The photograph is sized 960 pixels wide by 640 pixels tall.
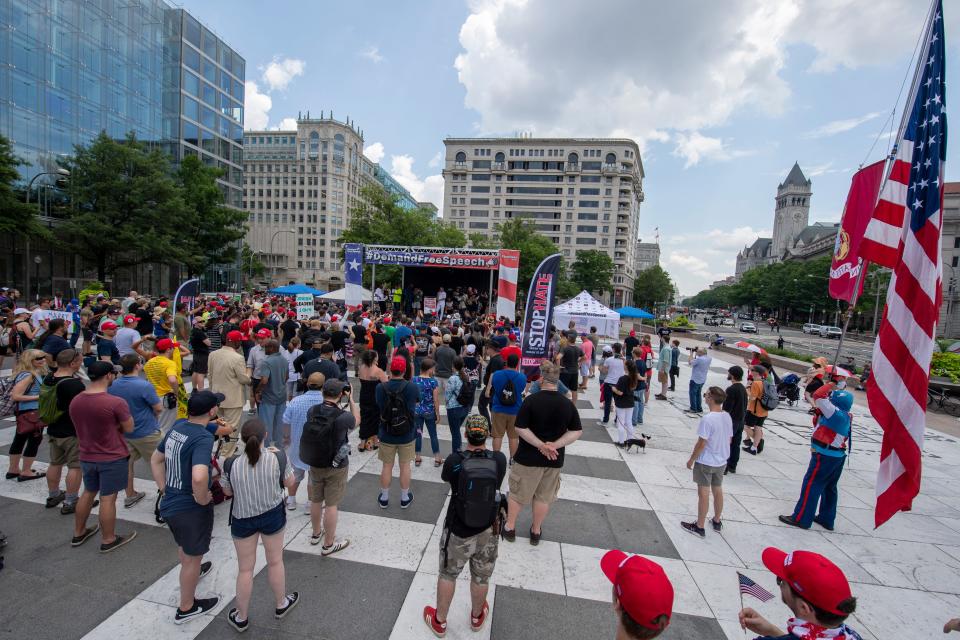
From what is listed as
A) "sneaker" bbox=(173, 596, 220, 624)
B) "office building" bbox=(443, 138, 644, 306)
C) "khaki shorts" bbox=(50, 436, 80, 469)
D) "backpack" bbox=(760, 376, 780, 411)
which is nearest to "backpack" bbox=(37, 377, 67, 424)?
"khaki shorts" bbox=(50, 436, 80, 469)

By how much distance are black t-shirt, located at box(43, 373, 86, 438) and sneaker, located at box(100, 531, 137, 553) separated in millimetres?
1134

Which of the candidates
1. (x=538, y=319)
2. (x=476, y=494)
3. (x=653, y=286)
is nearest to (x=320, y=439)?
(x=476, y=494)

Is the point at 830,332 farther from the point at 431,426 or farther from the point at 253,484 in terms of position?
the point at 253,484

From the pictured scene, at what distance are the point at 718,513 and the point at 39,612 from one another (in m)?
6.33

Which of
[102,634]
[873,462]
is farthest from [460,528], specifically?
[873,462]

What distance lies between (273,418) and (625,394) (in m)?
5.43

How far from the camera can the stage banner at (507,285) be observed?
44.4 feet

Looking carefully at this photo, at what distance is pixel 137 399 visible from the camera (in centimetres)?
431

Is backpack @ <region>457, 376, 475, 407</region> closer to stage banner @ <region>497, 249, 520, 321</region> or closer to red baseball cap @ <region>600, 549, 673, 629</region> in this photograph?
red baseball cap @ <region>600, 549, 673, 629</region>

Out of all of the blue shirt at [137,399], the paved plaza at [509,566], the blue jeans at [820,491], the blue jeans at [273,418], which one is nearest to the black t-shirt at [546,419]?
the paved plaza at [509,566]

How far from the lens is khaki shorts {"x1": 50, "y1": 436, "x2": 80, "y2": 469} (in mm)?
4383

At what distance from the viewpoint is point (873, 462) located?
7.93 m

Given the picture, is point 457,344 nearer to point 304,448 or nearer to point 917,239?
point 304,448

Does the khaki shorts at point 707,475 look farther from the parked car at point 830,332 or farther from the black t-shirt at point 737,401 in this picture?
the parked car at point 830,332
